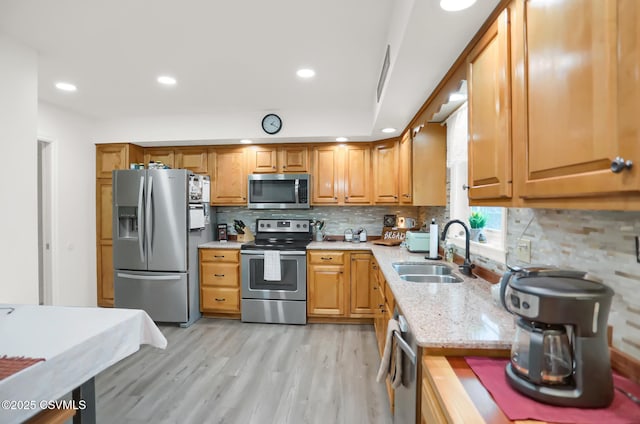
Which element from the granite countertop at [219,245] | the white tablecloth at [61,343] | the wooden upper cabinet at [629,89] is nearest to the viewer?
the wooden upper cabinet at [629,89]

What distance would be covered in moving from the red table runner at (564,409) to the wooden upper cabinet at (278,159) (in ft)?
10.4

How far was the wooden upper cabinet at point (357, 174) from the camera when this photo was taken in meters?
3.71

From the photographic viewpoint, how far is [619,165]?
60 cm

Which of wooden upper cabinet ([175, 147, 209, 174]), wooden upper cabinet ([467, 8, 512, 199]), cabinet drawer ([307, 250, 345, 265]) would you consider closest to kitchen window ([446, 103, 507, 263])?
wooden upper cabinet ([467, 8, 512, 199])

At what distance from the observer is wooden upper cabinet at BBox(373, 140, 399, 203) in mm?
3602

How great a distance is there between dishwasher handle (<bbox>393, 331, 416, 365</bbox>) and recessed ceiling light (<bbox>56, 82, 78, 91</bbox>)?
351 centimetres

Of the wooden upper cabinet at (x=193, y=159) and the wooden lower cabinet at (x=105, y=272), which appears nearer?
the wooden lower cabinet at (x=105, y=272)

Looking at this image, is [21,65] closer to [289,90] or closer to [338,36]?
[289,90]

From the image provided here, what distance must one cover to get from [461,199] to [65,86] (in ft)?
12.6

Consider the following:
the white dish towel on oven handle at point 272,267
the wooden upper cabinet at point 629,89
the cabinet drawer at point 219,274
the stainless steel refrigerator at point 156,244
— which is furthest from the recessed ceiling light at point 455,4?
the cabinet drawer at point 219,274

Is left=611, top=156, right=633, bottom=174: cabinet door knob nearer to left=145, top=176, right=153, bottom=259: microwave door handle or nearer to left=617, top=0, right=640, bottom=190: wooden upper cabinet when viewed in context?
Result: left=617, top=0, right=640, bottom=190: wooden upper cabinet

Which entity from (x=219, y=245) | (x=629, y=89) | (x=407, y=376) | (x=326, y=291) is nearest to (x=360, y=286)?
(x=326, y=291)

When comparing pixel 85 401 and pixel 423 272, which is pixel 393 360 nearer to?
pixel 423 272

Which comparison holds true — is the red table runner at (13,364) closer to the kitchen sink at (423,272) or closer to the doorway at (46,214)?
the kitchen sink at (423,272)
